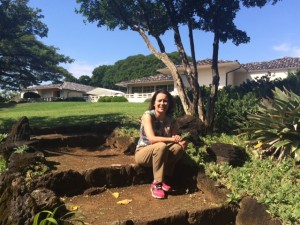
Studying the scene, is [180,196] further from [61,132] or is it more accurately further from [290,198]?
[61,132]

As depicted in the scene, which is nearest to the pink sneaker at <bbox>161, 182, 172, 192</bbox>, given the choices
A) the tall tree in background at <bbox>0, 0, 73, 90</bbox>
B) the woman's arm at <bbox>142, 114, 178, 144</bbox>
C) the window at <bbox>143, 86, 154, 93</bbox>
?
the woman's arm at <bbox>142, 114, 178, 144</bbox>

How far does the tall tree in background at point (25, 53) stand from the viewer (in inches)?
1069

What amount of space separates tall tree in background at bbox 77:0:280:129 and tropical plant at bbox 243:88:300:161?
164 cm

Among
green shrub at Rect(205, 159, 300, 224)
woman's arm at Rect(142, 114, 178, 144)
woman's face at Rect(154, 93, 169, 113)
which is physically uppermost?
woman's face at Rect(154, 93, 169, 113)

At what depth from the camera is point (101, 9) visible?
→ 953 cm

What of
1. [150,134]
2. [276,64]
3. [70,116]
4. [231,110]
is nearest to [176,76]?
[231,110]

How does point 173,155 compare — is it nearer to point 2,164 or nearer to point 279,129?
point 279,129

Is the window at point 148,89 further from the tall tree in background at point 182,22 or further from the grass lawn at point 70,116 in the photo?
the tall tree in background at point 182,22

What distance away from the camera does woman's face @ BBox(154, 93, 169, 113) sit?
4.84m

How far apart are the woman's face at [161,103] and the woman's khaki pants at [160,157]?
1.81ft

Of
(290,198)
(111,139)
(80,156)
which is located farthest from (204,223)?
(111,139)

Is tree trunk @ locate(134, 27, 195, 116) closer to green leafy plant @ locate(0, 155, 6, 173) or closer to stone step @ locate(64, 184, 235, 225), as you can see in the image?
stone step @ locate(64, 184, 235, 225)

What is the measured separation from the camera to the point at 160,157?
14.8ft

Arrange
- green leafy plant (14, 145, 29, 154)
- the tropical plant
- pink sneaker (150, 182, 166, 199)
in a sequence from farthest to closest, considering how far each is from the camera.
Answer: the tropical plant < green leafy plant (14, 145, 29, 154) < pink sneaker (150, 182, 166, 199)
